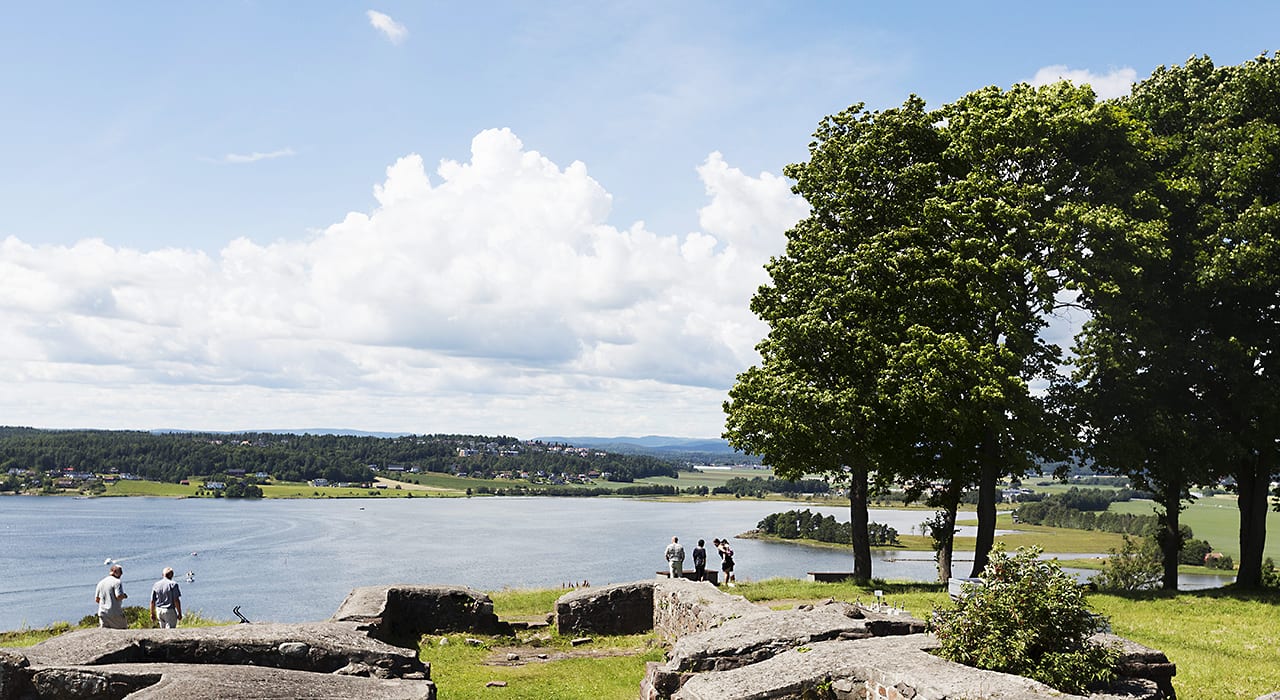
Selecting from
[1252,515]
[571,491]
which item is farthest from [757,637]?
[571,491]

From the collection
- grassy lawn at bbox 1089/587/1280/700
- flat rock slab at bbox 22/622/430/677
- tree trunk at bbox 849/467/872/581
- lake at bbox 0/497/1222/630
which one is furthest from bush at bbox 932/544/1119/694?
lake at bbox 0/497/1222/630

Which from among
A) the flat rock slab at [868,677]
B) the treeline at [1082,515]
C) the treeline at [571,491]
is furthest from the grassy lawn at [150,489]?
the flat rock slab at [868,677]

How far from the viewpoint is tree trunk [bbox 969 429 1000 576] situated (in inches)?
1033

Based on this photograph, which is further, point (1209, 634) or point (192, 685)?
point (1209, 634)

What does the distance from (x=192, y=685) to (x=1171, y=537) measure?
28935mm

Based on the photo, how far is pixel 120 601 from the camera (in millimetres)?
17344

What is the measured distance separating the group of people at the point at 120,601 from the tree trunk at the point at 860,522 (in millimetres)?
18855

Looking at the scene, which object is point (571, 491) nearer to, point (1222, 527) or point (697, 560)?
point (1222, 527)

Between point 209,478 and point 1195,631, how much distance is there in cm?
17718

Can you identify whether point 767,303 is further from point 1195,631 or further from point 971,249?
point 1195,631

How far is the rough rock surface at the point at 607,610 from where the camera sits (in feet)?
71.6

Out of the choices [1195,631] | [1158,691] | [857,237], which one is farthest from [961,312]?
[1158,691]

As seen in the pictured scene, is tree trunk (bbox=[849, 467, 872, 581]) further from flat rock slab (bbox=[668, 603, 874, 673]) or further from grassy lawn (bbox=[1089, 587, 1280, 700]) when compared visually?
flat rock slab (bbox=[668, 603, 874, 673])

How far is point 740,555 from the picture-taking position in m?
68.2
